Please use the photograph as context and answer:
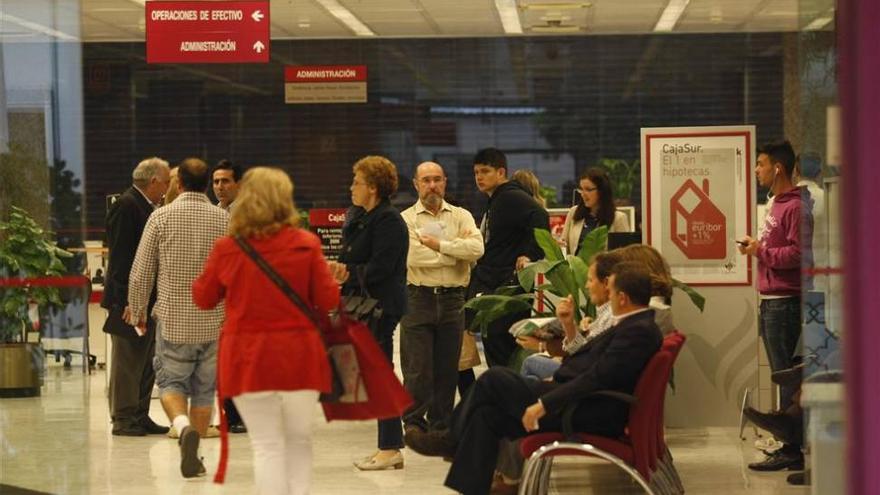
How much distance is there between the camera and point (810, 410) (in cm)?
415

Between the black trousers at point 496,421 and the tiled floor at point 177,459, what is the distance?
1.18m

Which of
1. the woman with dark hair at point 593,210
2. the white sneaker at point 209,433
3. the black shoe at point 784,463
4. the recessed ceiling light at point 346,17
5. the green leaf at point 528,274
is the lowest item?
the white sneaker at point 209,433

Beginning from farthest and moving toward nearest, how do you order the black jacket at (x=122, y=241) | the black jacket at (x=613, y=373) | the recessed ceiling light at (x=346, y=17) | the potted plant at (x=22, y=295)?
the recessed ceiling light at (x=346, y=17) < the black jacket at (x=122, y=241) < the potted plant at (x=22, y=295) < the black jacket at (x=613, y=373)

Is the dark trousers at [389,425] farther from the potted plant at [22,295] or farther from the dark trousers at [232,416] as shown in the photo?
the potted plant at [22,295]

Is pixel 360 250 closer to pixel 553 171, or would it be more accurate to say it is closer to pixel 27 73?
pixel 27 73

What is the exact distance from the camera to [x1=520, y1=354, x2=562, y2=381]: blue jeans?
6586mm

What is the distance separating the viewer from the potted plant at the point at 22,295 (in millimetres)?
5723

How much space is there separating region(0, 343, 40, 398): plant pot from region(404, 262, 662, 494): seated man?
169 cm

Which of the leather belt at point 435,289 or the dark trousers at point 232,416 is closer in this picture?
the leather belt at point 435,289

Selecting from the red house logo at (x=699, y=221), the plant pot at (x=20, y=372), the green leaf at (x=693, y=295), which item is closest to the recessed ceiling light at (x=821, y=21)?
the plant pot at (x=20, y=372)

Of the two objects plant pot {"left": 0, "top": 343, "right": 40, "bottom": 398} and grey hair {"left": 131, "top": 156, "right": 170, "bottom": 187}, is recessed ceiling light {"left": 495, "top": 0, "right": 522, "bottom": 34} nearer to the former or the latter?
grey hair {"left": 131, "top": 156, "right": 170, "bottom": 187}

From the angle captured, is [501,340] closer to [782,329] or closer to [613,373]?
[782,329]

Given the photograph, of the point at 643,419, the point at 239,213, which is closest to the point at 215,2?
the point at 239,213

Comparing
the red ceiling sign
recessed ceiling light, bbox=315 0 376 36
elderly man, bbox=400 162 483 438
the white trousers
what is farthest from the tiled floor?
recessed ceiling light, bbox=315 0 376 36
